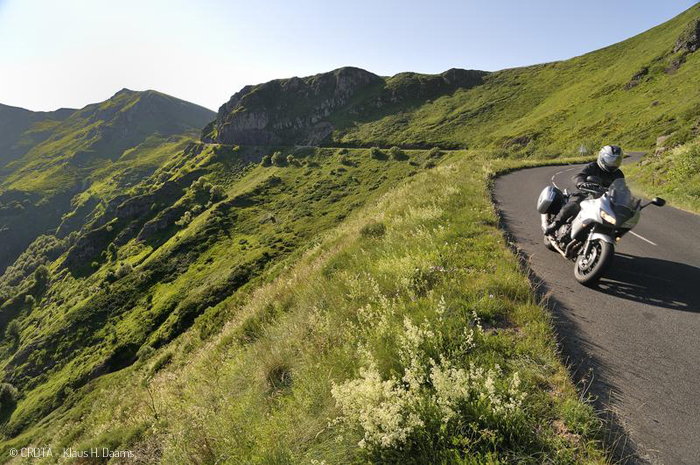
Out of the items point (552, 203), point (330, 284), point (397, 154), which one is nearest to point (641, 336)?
point (552, 203)

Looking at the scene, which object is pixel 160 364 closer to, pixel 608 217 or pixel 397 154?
pixel 608 217

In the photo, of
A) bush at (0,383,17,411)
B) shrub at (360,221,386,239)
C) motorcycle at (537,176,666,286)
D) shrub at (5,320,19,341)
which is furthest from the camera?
shrub at (5,320,19,341)

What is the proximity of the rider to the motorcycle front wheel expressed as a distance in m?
1.45

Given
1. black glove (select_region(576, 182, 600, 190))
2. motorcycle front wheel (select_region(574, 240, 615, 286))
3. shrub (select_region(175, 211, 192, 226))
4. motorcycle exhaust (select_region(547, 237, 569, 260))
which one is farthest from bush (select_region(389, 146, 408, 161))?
motorcycle front wheel (select_region(574, 240, 615, 286))

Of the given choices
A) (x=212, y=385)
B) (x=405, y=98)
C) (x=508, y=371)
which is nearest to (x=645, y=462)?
(x=508, y=371)

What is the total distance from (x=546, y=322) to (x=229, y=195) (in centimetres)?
12412

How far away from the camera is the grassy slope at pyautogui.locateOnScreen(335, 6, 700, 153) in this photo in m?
65.9

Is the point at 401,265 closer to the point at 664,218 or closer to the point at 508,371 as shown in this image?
the point at 508,371

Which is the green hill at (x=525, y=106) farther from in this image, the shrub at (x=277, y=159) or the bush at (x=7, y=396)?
the bush at (x=7, y=396)

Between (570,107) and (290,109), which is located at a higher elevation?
(290,109)

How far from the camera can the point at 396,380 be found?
3.53m

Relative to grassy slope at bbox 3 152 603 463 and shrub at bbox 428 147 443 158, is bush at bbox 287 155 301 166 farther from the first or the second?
grassy slope at bbox 3 152 603 463

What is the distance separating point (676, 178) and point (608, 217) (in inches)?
673

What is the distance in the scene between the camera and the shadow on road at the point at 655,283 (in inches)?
240
